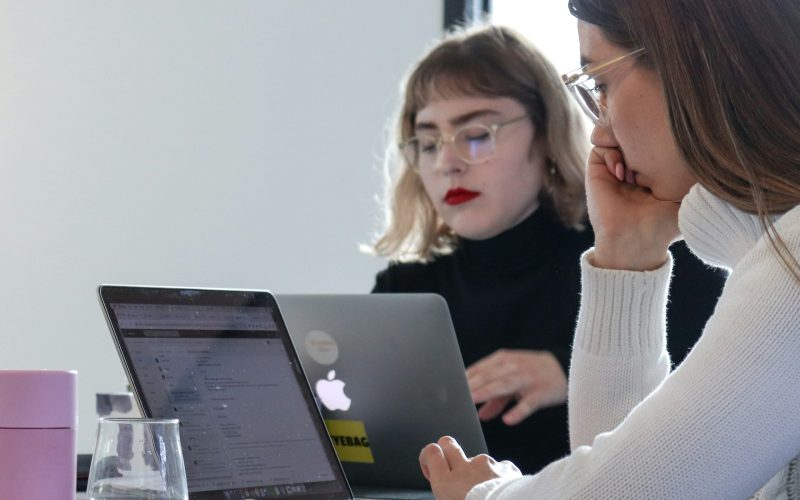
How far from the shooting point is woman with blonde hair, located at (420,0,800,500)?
885mm

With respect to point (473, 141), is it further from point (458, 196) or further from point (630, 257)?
point (630, 257)

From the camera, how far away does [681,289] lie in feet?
7.25

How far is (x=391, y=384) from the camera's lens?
1.56 m

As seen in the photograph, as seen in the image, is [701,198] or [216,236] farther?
[216,236]

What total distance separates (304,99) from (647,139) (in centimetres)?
233

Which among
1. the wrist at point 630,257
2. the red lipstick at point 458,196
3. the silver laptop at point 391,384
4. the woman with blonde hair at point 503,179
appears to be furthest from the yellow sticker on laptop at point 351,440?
the red lipstick at point 458,196

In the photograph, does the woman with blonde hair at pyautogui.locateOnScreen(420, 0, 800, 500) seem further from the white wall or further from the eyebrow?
the white wall

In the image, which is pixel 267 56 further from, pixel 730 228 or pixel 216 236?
pixel 730 228

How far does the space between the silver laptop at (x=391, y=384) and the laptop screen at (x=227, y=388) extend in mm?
220

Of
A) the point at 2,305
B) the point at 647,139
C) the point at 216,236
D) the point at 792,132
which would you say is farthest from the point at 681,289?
the point at 2,305

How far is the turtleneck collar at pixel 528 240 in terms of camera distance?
2.41m

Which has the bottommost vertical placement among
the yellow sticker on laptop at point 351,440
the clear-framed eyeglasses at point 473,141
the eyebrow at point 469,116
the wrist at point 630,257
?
the yellow sticker on laptop at point 351,440

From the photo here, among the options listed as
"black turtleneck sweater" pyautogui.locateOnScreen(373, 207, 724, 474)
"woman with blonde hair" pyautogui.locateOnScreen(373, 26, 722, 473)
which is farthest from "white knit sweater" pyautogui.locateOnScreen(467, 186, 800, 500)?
"woman with blonde hair" pyautogui.locateOnScreen(373, 26, 722, 473)

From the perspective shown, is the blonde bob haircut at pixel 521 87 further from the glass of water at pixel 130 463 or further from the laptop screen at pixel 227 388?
the glass of water at pixel 130 463
